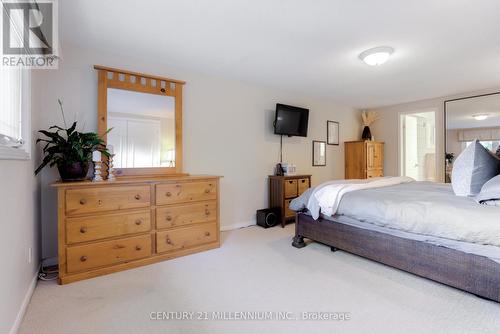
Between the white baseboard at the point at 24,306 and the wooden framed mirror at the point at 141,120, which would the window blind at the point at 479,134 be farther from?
the white baseboard at the point at 24,306

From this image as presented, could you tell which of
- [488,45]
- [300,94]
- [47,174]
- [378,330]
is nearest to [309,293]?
[378,330]

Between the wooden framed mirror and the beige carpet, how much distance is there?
1.19 m

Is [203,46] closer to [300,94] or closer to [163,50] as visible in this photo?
[163,50]

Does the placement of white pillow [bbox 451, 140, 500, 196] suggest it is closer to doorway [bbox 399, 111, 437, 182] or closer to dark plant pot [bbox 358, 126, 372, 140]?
doorway [bbox 399, 111, 437, 182]

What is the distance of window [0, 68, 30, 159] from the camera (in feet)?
4.75

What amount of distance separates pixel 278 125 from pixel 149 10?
2.60 meters

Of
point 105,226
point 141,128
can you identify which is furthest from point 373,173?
point 105,226

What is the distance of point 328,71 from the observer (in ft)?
11.4

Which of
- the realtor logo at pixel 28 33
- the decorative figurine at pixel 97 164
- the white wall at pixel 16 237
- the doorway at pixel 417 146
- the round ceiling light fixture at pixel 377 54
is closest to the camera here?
the white wall at pixel 16 237

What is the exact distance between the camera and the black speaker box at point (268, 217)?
3.93 m

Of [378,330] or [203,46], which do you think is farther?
[203,46]

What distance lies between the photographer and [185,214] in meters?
2.81

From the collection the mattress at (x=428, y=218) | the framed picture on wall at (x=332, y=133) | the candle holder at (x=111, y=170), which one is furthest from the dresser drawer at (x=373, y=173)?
the candle holder at (x=111, y=170)

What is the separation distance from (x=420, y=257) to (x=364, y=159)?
136 inches
